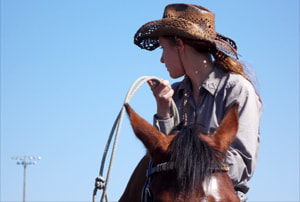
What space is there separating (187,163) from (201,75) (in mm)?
1407

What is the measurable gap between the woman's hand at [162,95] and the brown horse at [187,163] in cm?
54

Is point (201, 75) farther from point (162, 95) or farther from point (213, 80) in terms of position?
point (162, 95)

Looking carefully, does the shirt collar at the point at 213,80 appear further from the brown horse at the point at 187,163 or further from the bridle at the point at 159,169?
the bridle at the point at 159,169

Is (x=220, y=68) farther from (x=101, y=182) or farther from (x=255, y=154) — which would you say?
(x=101, y=182)

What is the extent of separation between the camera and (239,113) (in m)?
4.21

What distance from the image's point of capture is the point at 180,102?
190 inches

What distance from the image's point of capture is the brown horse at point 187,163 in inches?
128

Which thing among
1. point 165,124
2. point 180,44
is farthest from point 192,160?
point 180,44

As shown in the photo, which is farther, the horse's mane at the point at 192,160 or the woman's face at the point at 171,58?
the woman's face at the point at 171,58

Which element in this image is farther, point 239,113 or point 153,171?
point 239,113

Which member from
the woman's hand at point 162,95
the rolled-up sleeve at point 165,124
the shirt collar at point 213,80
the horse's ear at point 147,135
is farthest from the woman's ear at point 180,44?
the horse's ear at point 147,135

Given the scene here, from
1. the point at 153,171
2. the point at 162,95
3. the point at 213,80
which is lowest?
the point at 153,171

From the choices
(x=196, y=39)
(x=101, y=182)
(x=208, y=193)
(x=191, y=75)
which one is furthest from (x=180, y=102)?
(x=208, y=193)

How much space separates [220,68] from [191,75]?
235 mm
